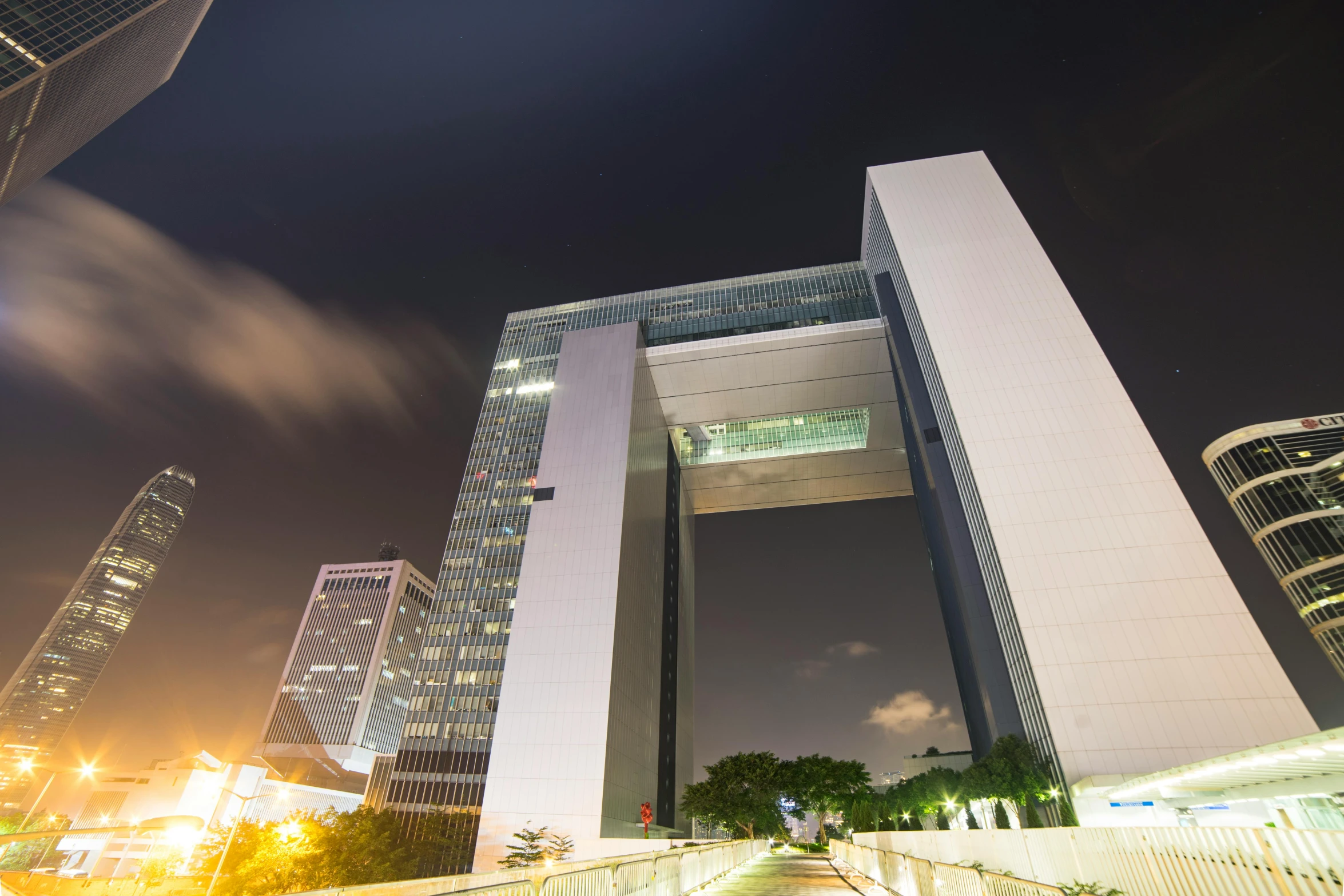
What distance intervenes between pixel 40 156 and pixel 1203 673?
332 ft

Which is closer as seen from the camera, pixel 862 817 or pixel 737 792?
pixel 737 792

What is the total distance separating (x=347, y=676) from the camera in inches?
5261

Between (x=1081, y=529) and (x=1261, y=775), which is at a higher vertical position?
(x=1081, y=529)

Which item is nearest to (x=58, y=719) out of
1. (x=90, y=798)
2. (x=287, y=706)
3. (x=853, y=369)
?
(x=287, y=706)

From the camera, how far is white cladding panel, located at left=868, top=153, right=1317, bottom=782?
25.0 meters

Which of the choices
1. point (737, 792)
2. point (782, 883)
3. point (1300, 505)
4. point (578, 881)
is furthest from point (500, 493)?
point (1300, 505)

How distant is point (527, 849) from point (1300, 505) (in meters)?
77.7

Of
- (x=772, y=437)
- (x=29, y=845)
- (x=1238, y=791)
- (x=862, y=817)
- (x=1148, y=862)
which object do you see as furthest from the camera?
(x=29, y=845)

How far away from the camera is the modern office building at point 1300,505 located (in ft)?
179

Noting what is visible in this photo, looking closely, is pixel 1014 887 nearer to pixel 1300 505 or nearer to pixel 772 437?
pixel 772 437

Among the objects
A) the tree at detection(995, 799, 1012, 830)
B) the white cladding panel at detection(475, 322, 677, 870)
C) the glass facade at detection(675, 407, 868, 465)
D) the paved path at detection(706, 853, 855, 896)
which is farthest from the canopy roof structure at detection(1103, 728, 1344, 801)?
the glass facade at detection(675, 407, 868, 465)

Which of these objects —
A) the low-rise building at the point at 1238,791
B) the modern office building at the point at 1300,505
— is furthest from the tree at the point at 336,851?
the modern office building at the point at 1300,505

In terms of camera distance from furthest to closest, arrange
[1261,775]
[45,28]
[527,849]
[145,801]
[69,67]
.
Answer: [145,801], [69,67], [45,28], [527,849], [1261,775]

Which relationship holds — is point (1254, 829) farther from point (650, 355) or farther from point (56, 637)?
point (56, 637)
